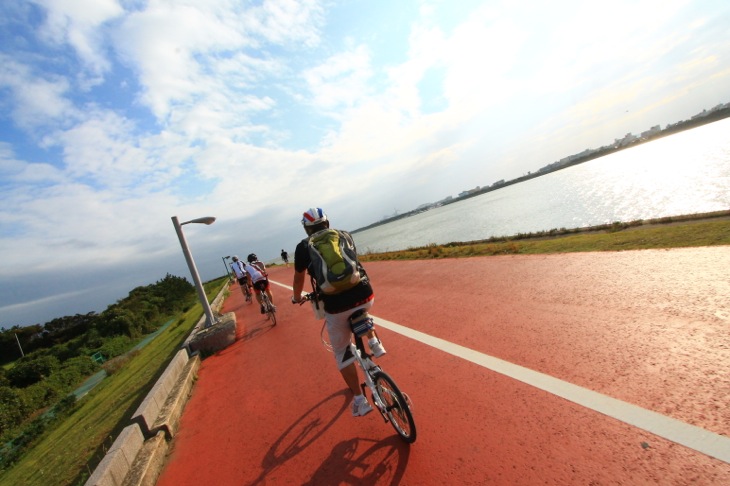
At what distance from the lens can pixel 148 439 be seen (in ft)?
13.8

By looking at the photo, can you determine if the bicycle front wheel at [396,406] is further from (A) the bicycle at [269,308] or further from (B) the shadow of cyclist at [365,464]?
(A) the bicycle at [269,308]

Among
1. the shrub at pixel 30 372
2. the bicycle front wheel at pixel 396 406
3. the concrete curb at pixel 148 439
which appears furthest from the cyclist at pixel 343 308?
the shrub at pixel 30 372

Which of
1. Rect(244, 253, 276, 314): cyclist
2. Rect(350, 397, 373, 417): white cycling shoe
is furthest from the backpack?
Rect(244, 253, 276, 314): cyclist

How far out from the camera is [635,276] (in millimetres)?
5570

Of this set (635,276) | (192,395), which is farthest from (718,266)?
(192,395)

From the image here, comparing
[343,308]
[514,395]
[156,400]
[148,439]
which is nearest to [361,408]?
[343,308]

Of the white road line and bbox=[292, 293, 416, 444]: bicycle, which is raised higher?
bbox=[292, 293, 416, 444]: bicycle

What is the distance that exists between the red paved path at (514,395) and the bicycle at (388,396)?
0.19m

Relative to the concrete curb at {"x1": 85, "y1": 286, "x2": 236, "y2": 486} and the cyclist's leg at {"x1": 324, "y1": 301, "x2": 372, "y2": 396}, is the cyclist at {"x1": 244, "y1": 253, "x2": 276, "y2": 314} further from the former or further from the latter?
the cyclist's leg at {"x1": 324, "y1": 301, "x2": 372, "y2": 396}

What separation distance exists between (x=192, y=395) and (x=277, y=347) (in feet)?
6.19

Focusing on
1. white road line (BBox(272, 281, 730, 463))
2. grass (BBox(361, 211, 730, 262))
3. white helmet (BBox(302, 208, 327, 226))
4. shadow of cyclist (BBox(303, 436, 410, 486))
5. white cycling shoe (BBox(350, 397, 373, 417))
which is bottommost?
grass (BBox(361, 211, 730, 262))

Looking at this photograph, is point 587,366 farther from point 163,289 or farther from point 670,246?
point 163,289

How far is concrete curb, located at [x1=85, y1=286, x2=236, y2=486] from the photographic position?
134 inches

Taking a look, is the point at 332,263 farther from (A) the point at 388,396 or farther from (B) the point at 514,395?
(B) the point at 514,395
